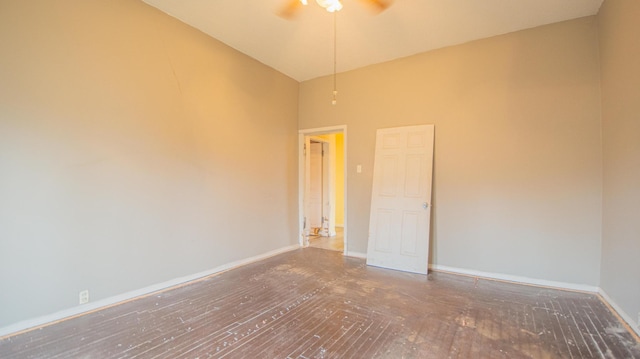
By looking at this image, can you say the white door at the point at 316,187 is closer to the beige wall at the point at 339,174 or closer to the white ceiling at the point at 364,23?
the beige wall at the point at 339,174

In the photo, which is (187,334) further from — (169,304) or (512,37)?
(512,37)

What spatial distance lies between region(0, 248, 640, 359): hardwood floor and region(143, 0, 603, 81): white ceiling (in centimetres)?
310

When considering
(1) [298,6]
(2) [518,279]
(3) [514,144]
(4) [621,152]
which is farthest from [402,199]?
(1) [298,6]

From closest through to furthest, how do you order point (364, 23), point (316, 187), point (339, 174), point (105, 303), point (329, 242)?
point (105, 303) < point (364, 23) < point (329, 242) < point (316, 187) < point (339, 174)

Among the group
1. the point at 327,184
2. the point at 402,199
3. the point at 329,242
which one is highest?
the point at 327,184

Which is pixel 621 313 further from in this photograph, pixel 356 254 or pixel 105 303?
pixel 105 303

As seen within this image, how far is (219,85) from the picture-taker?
3771 millimetres

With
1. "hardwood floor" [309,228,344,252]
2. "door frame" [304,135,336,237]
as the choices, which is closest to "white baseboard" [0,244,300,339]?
"hardwood floor" [309,228,344,252]

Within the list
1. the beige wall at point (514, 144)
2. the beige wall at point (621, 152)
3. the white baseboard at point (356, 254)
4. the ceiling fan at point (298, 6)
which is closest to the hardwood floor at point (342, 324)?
the beige wall at point (621, 152)

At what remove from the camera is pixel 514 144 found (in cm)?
340

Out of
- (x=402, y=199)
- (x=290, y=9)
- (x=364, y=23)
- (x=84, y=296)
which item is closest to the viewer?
(x=84, y=296)

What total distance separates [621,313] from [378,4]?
3735 mm

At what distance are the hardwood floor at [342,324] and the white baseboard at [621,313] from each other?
0.06 metres

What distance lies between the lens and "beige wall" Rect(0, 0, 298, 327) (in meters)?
2.24
